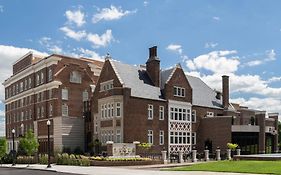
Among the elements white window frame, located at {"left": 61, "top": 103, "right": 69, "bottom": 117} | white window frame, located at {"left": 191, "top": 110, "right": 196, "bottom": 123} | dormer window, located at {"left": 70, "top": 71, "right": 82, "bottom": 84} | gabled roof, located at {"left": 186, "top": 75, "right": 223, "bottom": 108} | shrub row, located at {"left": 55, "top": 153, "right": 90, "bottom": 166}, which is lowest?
shrub row, located at {"left": 55, "top": 153, "right": 90, "bottom": 166}

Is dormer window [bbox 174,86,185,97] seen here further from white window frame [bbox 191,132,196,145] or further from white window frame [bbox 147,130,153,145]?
white window frame [bbox 147,130,153,145]

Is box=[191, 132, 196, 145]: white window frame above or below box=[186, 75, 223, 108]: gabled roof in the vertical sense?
below

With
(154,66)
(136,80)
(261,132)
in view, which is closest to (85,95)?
(136,80)

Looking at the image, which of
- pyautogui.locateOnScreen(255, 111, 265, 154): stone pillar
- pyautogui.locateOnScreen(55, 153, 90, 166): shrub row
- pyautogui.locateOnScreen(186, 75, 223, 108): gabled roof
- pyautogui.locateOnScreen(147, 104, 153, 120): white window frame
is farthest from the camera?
pyautogui.locateOnScreen(186, 75, 223, 108): gabled roof

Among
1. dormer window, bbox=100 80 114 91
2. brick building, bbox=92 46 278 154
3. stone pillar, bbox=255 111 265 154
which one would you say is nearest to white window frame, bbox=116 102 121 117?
brick building, bbox=92 46 278 154

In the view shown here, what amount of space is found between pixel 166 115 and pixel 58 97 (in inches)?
690

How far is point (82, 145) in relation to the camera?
5588 centimetres

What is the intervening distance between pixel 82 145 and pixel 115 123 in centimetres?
1118

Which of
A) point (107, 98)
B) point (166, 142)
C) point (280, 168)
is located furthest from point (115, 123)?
point (280, 168)

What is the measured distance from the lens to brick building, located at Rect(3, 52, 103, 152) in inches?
2184

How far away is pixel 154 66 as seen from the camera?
171 feet

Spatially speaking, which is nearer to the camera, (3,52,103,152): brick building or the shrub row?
the shrub row

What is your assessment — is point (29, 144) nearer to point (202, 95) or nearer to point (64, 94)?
point (64, 94)

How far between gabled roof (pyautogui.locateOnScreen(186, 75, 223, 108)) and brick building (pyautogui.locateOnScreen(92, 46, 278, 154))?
0.71 feet
